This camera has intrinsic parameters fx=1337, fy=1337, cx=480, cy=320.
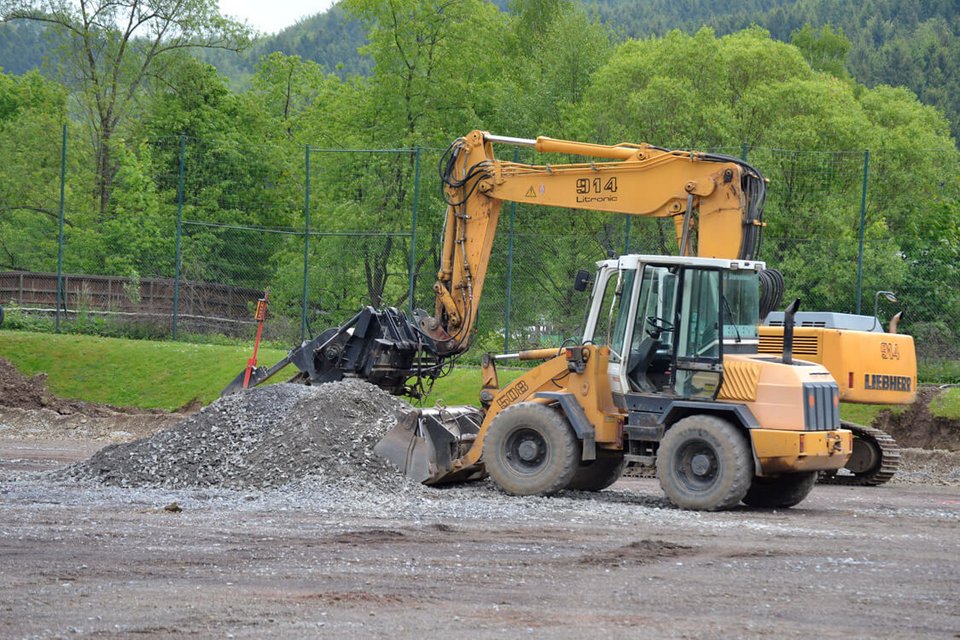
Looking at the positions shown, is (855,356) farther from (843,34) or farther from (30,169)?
(843,34)

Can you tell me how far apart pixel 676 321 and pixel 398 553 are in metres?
4.45

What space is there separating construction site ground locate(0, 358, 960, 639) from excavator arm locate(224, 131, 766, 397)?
4.83ft

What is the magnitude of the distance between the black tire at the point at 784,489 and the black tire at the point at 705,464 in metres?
0.97

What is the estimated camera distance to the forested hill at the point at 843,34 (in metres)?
84.6

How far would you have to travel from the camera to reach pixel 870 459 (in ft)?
56.2


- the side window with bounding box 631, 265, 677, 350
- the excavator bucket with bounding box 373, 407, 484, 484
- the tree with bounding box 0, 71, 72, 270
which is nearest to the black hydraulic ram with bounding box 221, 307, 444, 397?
the excavator bucket with bounding box 373, 407, 484, 484

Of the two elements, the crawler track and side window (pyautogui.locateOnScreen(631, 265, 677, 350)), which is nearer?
side window (pyautogui.locateOnScreen(631, 265, 677, 350))

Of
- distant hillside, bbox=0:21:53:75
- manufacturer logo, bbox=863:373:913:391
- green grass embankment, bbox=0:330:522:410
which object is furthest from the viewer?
distant hillside, bbox=0:21:53:75

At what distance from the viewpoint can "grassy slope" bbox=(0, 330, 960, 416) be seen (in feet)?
77.3

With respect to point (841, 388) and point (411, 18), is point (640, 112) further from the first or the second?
point (841, 388)

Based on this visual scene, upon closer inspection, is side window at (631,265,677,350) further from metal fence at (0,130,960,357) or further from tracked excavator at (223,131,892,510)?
metal fence at (0,130,960,357)

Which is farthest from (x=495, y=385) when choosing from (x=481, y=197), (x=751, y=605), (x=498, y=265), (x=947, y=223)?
(x=947, y=223)

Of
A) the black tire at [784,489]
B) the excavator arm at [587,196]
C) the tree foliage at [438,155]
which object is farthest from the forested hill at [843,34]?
the black tire at [784,489]

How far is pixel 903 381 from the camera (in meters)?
16.8
